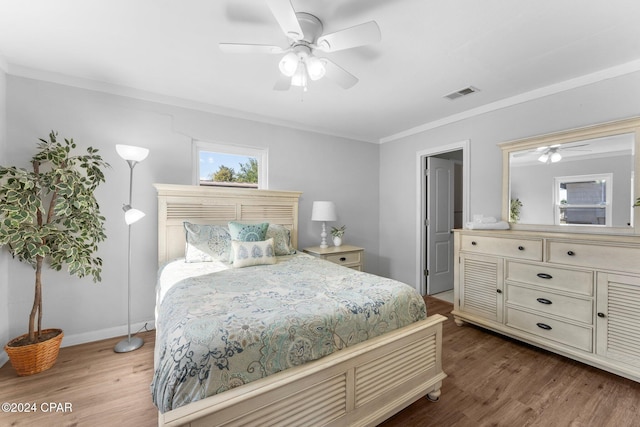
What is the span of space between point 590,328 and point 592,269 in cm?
47

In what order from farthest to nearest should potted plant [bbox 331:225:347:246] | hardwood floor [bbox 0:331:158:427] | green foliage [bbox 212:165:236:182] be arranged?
potted plant [bbox 331:225:347:246] → green foliage [bbox 212:165:236:182] → hardwood floor [bbox 0:331:158:427]

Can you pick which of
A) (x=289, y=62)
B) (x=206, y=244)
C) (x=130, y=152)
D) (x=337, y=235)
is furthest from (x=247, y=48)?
(x=337, y=235)

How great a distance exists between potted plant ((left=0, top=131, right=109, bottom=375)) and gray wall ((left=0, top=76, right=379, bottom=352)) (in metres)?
0.15

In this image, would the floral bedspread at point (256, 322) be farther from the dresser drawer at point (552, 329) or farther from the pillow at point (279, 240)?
the dresser drawer at point (552, 329)

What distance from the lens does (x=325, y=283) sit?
6.12 ft

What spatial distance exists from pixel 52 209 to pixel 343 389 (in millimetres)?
2689

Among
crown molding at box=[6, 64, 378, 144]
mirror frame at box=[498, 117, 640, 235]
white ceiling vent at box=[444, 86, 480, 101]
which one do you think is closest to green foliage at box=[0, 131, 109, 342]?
crown molding at box=[6, 64, 378, 144]

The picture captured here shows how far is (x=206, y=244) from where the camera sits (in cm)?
256

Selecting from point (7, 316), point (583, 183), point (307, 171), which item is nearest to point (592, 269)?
point (583, 183)

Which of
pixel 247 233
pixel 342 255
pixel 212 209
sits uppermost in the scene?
pixel 212 209

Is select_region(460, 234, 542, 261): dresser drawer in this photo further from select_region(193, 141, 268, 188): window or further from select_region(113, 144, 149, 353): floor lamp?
select_region(113, 144, 149, 353): floor lamp

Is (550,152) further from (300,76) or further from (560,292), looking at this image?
(300,76)

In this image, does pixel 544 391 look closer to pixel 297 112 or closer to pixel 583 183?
pixel 583 183

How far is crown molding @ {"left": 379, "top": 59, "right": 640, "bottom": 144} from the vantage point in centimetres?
221
